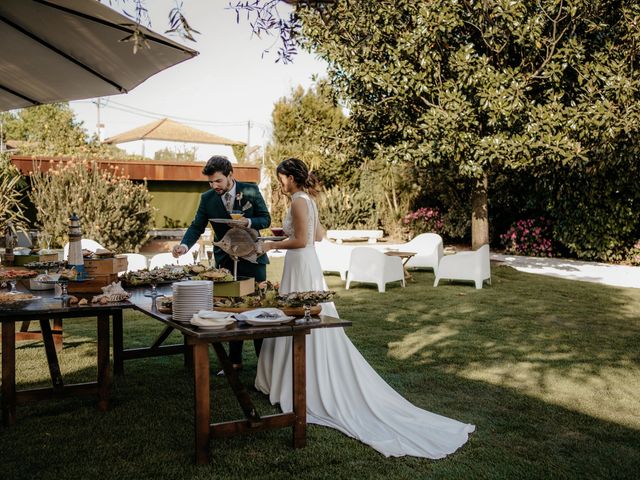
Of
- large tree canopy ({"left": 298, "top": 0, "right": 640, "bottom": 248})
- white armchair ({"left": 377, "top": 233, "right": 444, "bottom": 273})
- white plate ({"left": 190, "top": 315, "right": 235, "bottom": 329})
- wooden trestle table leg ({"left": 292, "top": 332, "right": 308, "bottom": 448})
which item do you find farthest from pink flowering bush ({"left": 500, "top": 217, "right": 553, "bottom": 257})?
white plate ({"left": 190, "top": 315, "right": 235, "bottom": 329})

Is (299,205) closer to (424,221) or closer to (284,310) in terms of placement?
(284,310)

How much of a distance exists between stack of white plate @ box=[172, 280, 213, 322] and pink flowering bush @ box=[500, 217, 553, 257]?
1371 cm

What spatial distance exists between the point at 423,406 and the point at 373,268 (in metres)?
5.77

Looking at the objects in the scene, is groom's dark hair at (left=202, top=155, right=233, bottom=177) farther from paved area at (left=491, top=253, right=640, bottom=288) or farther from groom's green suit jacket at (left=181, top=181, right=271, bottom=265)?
paved area at (left=491, top=253, right=640, bottom=288)

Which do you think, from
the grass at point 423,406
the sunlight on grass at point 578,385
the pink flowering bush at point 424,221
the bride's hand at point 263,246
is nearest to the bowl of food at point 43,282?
the grass at point 423,406

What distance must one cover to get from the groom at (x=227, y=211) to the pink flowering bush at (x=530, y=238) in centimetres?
1188

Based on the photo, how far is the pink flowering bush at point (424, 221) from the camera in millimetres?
18297

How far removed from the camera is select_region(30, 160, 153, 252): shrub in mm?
12516

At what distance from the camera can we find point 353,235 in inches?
719

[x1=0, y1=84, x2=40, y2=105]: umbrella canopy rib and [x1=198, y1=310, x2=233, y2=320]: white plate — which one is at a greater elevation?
[x1=0, y1=84, x2=40, y2=105]: umbrella canopy rib

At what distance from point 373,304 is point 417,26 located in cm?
520

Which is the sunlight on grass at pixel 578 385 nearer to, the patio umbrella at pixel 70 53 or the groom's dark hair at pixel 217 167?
the groom's dark hair at pixel 217 167

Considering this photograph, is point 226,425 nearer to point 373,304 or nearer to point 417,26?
point 373,304

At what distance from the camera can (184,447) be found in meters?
3.65
